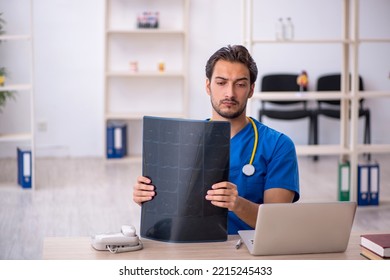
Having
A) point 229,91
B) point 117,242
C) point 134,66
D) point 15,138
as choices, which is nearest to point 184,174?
point 117,242

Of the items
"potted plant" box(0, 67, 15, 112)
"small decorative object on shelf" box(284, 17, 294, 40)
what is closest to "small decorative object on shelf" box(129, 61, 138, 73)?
"potted plant" box(0, 67, 15, 112)

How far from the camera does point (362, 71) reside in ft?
21.2

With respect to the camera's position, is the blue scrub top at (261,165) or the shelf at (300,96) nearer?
the blue scrub top at (261,165)

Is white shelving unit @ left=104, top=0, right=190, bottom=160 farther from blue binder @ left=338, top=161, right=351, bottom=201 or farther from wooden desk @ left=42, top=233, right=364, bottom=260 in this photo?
wooden desk @ left=42, top=233, right=364, bottom=260

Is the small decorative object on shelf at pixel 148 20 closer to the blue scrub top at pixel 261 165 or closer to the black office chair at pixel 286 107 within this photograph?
the black office chair at pixel 286 107

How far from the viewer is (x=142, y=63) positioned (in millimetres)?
6344

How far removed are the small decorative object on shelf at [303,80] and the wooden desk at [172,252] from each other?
13.8 feet

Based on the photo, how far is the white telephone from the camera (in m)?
1.80

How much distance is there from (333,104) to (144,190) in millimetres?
4750

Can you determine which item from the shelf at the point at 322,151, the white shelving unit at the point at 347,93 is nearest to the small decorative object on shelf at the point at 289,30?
the white shelving unit at the point at 347,93

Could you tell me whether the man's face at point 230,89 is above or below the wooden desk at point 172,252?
above

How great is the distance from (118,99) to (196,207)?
467 cm

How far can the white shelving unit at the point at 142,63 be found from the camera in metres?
6.20

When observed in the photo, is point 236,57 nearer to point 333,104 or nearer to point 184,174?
point 184,174
